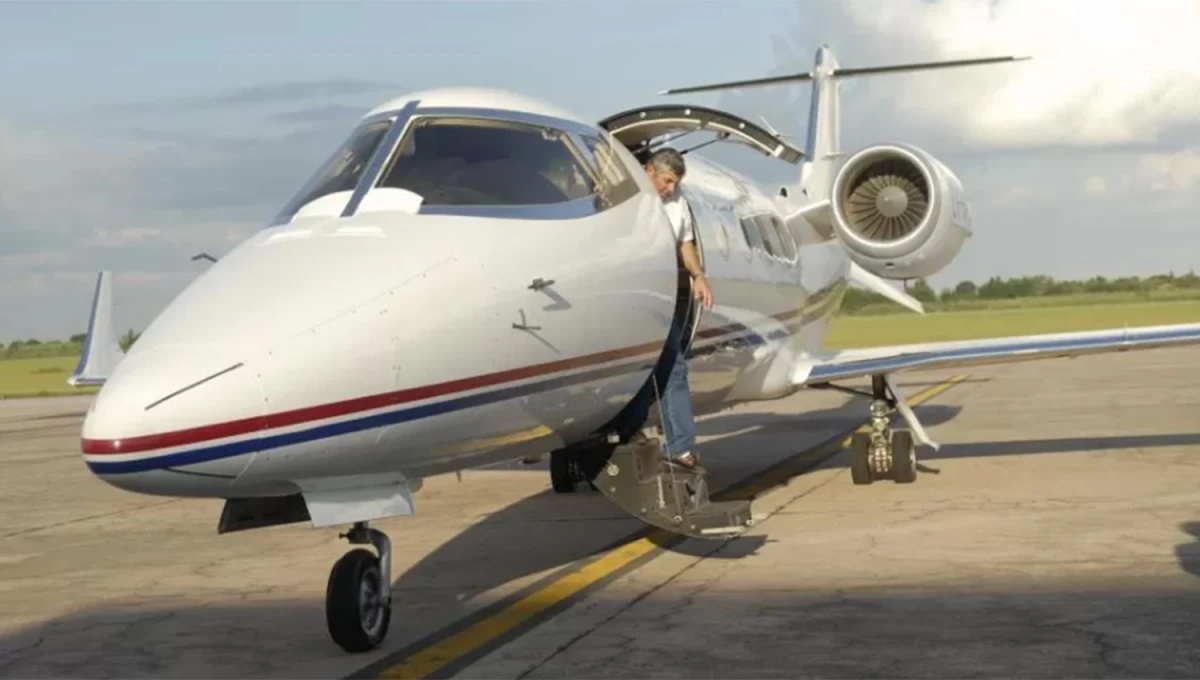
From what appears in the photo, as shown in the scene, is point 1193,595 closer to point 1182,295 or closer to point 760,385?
point 760,385

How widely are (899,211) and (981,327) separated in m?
48.8

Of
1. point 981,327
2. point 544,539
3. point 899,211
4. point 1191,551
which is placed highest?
point 981,327

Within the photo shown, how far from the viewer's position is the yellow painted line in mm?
6469

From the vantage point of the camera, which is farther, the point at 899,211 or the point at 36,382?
the point at 36,382

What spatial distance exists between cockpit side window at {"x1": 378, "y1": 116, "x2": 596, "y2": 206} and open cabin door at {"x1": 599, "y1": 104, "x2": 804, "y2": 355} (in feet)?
7.57

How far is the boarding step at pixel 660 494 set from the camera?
827cm

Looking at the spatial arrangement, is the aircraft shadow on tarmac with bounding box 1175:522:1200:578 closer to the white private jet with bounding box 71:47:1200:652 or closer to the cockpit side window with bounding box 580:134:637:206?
the white private jet with bounding box 71:47:1200:652

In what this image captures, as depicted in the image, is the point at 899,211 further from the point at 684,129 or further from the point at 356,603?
the point at 356,603

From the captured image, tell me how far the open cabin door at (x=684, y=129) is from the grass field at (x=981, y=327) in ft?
127

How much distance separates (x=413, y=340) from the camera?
20.5 ft

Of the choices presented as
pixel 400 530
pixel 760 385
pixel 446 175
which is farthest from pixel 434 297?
pixel 760 385

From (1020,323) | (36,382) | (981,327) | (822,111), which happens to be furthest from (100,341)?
(1020,323)

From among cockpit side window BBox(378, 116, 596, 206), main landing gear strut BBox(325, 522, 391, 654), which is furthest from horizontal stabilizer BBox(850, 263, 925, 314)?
main landing gear strut BBox(325, 522, 391, 654)

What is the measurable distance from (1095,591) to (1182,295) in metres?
87.0
